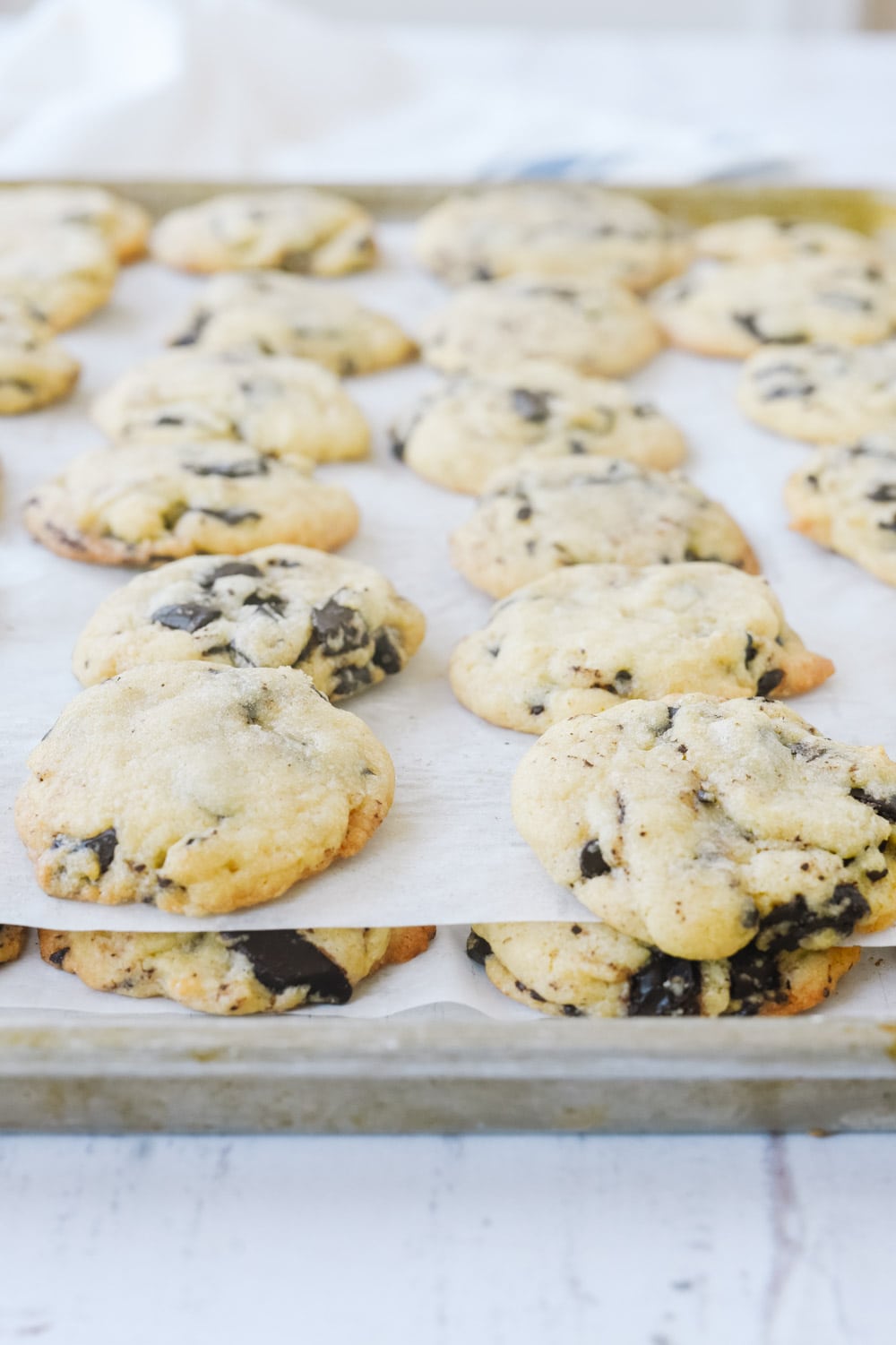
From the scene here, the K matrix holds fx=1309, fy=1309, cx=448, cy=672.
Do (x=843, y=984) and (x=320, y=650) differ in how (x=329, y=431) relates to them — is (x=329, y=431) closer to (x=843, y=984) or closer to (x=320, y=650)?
(x=320, y=650)

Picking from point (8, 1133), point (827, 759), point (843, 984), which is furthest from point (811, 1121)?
point (8, 1133)

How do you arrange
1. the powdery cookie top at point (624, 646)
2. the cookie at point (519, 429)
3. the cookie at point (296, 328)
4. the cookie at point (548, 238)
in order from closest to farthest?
the powdery cookie top at point (624, 646)
the cookie at point (519, 429)
the cookie at point (296, 328)
the cookie at point (548, 238)

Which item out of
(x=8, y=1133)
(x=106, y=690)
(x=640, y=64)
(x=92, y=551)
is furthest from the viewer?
(x=640, y=64)

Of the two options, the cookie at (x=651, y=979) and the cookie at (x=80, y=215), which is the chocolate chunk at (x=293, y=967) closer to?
the cookie at (x=651, y=979)

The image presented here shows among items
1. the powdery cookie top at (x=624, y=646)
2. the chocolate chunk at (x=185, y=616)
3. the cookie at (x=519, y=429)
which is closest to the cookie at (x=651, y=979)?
the powdery cookie top at (x=624, y=646)

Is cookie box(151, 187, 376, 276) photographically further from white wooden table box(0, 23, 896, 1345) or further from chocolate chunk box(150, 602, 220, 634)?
white wooden table box(0, 23, 896, 1345)
